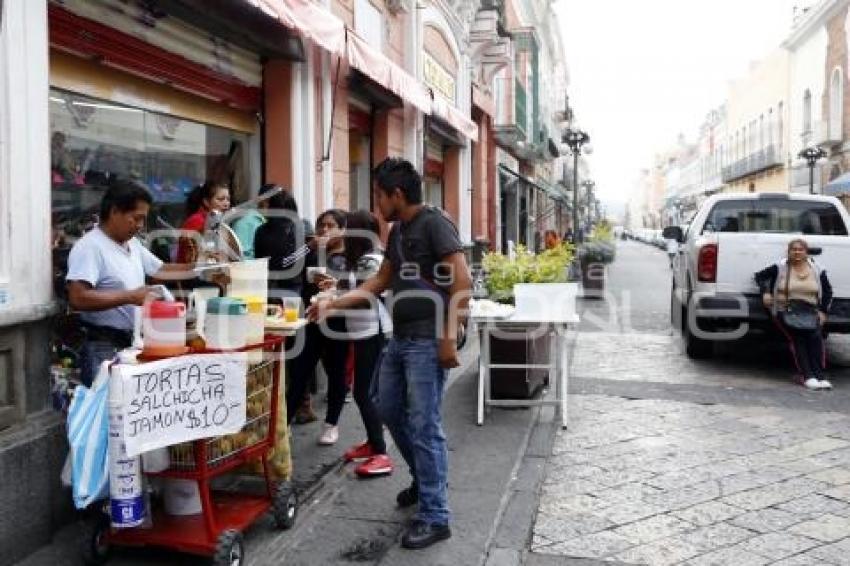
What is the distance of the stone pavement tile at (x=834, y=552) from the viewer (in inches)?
153

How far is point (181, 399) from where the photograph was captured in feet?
11.6

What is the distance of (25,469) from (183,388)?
3.06ft

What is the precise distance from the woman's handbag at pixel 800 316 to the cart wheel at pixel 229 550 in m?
6.09

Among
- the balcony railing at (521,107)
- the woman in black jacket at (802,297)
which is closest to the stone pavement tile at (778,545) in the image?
the woman in black jacket at (802,297)

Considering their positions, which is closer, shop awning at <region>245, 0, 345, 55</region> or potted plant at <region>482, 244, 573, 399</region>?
shop awning at <region>245, 0, 345, 55</region>

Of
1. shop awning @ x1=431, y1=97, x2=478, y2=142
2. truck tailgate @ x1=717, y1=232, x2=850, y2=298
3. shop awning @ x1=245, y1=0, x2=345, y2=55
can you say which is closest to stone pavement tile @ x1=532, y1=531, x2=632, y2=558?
shop awning @ x1=245, y1=0, x2=345, y2=55

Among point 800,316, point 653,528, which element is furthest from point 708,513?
point 800,316

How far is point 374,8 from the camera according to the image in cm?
995

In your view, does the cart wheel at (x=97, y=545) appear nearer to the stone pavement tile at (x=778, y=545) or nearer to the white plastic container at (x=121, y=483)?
the white plastic container at (x=121, y=483)

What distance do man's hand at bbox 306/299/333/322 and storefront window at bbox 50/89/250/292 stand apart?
51.0 inches

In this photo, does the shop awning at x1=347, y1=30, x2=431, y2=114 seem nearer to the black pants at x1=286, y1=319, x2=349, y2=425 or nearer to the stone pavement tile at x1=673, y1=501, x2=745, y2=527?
the black pants at x1=286, y1=319, x2=349, y2=425

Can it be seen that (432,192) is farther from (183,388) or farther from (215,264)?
(183,388)

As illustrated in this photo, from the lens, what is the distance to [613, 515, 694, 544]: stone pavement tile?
13.7 ft

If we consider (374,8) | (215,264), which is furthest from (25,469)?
(374,8)
